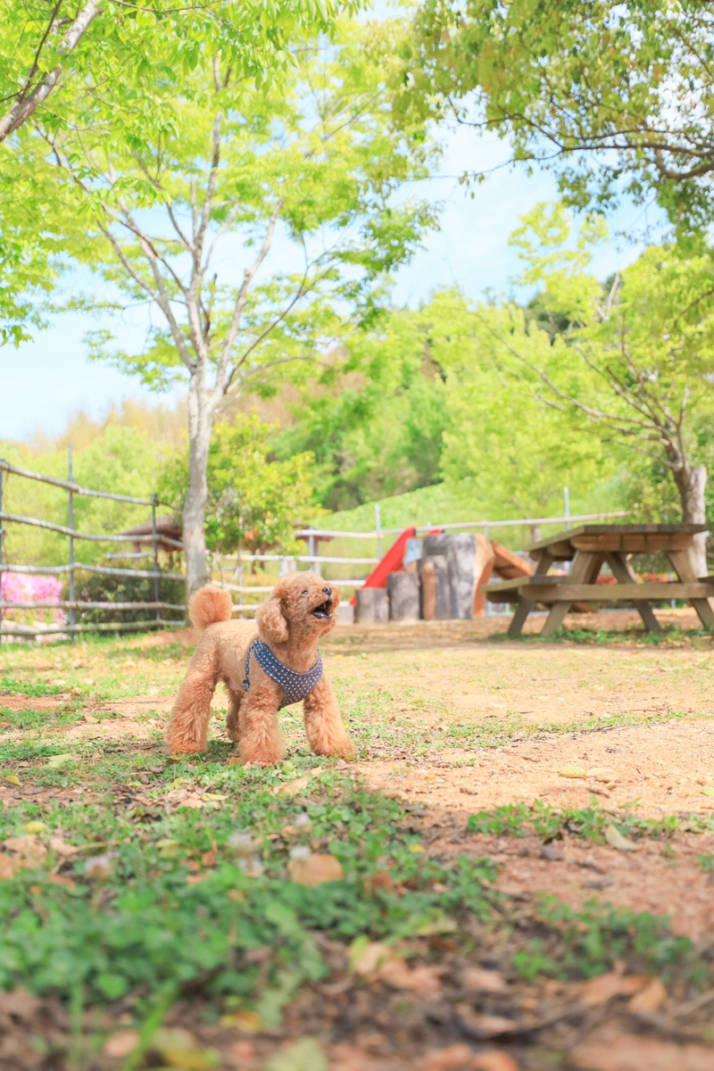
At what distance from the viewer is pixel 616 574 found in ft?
31.8

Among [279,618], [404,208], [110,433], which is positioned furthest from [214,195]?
[110,433]

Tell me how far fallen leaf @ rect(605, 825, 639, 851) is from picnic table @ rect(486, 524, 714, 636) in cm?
623

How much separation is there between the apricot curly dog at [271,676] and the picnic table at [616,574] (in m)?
5.43

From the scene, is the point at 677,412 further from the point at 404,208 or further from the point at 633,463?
the point at 404,208

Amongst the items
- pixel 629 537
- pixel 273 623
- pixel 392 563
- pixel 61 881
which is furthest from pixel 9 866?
pixel 392 563

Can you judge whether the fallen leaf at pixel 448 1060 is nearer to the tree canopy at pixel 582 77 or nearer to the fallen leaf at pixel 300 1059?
the fallen leaf at pixel 300 1059

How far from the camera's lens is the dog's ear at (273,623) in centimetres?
329

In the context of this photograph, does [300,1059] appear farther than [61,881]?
No

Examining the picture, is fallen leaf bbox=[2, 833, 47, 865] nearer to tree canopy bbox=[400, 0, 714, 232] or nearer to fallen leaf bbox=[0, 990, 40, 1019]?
fallen leaf bbox=[0, 990, 40, 1019]

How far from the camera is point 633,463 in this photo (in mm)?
17297

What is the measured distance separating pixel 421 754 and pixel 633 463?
14762 mm

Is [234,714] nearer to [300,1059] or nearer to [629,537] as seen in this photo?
[300,1059]

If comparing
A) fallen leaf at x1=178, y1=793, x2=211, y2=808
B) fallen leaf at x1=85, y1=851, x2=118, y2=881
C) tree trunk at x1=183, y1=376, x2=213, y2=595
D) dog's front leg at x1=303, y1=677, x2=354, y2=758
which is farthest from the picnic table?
fallen leaf at x1=85, y1=851, x2=118, y2=881

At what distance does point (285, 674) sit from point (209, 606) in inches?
26.6
